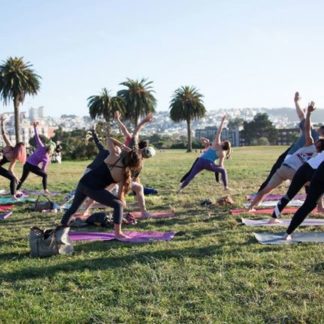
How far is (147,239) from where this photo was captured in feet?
22.8

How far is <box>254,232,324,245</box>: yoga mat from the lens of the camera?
6545 mm

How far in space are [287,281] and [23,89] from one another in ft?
165

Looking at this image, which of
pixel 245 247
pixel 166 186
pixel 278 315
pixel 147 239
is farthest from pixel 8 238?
pixel 166 186

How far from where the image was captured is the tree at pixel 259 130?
3885 inches

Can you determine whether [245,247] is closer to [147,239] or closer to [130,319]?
[147,239]

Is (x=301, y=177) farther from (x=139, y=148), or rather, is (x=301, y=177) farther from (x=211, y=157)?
(x=211, y=157)

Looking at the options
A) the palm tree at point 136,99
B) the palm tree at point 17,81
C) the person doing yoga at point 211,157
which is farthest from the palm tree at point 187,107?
the person doing yoga at point 211,157

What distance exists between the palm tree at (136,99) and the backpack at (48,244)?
2360 inches

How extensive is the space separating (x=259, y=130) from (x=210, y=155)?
90.4 metres

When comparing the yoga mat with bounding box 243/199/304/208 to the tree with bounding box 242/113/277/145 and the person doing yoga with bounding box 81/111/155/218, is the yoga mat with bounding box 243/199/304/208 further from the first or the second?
the tree with bounding box 242/113/277/145

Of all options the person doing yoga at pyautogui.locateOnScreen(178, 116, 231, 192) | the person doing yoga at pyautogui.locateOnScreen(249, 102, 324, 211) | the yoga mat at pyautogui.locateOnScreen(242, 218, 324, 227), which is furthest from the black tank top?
the person doing yoga at pyautogui.locateOnScreen(178, 116, 231, 192)

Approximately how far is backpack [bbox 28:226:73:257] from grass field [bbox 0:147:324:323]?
138 mm

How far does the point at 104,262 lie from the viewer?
579 centimetres

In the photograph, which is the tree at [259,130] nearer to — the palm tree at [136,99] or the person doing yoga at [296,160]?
the palm tree at [136,99]
